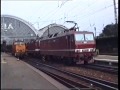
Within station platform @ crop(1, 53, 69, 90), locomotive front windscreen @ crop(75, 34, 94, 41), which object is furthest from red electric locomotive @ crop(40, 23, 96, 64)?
station platform @ crop(1, 53, 69, 90)

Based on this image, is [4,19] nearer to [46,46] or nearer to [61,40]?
[46,46]

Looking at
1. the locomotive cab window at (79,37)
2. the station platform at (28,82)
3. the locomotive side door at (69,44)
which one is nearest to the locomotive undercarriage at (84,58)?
the locomotive side door at (69,44)

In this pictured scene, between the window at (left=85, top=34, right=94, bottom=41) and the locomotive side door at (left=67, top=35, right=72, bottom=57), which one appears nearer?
the locomotive side door at (left=67, top=35, right=72, bottom=57)

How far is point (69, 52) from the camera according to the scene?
31.4 meters

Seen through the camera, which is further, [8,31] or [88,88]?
[8,31]

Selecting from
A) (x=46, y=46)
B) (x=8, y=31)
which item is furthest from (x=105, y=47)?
(x=8, y=31)

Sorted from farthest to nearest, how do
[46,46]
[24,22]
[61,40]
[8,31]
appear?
1. [24,22]
2. [8,31]
3. [46,46]
4. [61,40]

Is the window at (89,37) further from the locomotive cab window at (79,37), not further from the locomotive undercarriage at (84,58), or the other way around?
the locomotive undercarriage at (84,58)

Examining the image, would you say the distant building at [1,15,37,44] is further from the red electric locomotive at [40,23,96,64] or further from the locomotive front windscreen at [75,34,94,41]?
the locomotive front windscreen at [75,34,94,41]

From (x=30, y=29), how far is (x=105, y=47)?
242ft

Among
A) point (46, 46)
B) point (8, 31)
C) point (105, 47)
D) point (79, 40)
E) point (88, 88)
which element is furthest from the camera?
point (8, 31)

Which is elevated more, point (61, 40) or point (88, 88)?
point (61, 40)

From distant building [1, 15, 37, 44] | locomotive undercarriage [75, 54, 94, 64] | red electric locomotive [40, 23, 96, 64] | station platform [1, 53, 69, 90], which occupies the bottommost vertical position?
station platform [1, 53, 69, 90]

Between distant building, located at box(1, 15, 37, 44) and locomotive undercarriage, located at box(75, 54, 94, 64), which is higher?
distant building, located at box(1, 15, 37, 44)
